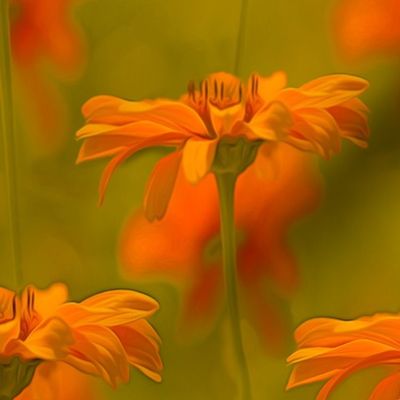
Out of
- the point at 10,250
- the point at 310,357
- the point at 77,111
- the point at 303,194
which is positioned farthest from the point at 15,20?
the point at 310,357

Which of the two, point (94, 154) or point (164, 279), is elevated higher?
point (94, 154)

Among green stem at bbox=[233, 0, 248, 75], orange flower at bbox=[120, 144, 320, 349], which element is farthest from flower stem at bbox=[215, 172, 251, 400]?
green stem at bbox=[233, 0, 248, 75]

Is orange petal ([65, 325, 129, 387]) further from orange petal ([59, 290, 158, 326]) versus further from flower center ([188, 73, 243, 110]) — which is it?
flower center ([188, 73, 243, 110])

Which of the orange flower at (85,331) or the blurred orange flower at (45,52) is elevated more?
the blurred orange flower at (45,52)

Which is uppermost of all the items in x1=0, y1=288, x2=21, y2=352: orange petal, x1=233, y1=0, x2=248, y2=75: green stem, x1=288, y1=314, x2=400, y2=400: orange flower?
x1=233, y1=0, x2=248, y2=75: green stem

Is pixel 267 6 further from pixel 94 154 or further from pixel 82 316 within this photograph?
pixel 82 316

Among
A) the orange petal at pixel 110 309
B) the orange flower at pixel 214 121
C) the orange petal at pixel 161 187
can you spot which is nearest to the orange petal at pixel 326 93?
the orange flower at pixel 214 121

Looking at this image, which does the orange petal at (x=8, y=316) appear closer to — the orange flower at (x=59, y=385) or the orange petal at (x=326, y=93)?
the orange flower at (x=59, y=385)
